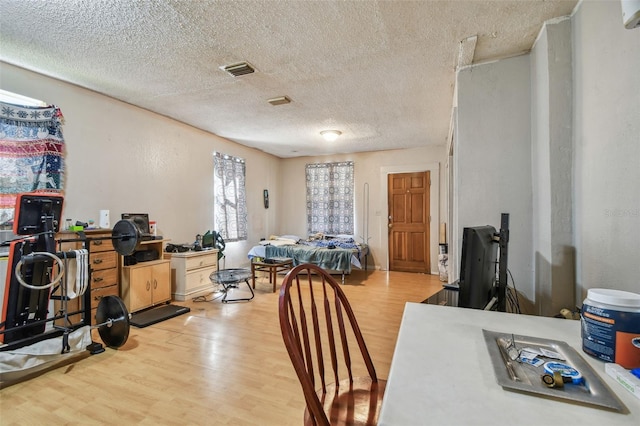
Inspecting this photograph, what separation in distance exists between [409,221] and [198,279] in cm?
402

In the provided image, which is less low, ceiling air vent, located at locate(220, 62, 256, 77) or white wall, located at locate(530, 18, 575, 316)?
ceiling air vent, located at locate(220, 62, 256, 77)

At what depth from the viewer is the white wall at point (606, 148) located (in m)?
1.19

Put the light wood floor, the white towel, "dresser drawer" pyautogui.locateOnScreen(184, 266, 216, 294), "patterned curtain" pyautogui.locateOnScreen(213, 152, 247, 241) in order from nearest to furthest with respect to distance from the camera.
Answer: the light wood floor, the white towel, "dresser drawer" pyautogui.locateOnScreen(184, 266, 216, 294), "patterned curtain" pyautogui.locateOnScreen(213, 152, 247, 241)

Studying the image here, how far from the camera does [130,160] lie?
3.50 meters

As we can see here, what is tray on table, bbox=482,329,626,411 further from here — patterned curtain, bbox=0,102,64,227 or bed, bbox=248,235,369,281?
bed, bbox=248,235,369,281

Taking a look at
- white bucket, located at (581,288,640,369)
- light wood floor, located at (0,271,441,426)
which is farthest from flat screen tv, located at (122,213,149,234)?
white bucket, located at (581,288,640,369)

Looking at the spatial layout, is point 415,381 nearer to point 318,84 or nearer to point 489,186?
point 489,186

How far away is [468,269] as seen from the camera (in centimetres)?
112

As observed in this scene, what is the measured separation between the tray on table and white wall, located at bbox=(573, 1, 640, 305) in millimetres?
731

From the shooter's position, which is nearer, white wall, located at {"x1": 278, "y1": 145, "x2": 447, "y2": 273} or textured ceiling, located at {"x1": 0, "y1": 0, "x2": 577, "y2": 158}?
textured ceiling, located at {"x1": 0, "y1": 0, "x2": 577, "y2": 158}

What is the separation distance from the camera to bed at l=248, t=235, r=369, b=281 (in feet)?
15.5

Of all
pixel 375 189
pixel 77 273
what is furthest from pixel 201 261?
pixel 375 189

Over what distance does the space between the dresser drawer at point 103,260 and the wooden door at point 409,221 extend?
466 cm

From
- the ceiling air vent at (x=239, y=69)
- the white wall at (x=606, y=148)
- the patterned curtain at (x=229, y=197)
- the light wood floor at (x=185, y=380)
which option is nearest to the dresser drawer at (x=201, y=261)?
the patterned curtain at (x=229, y=197)
